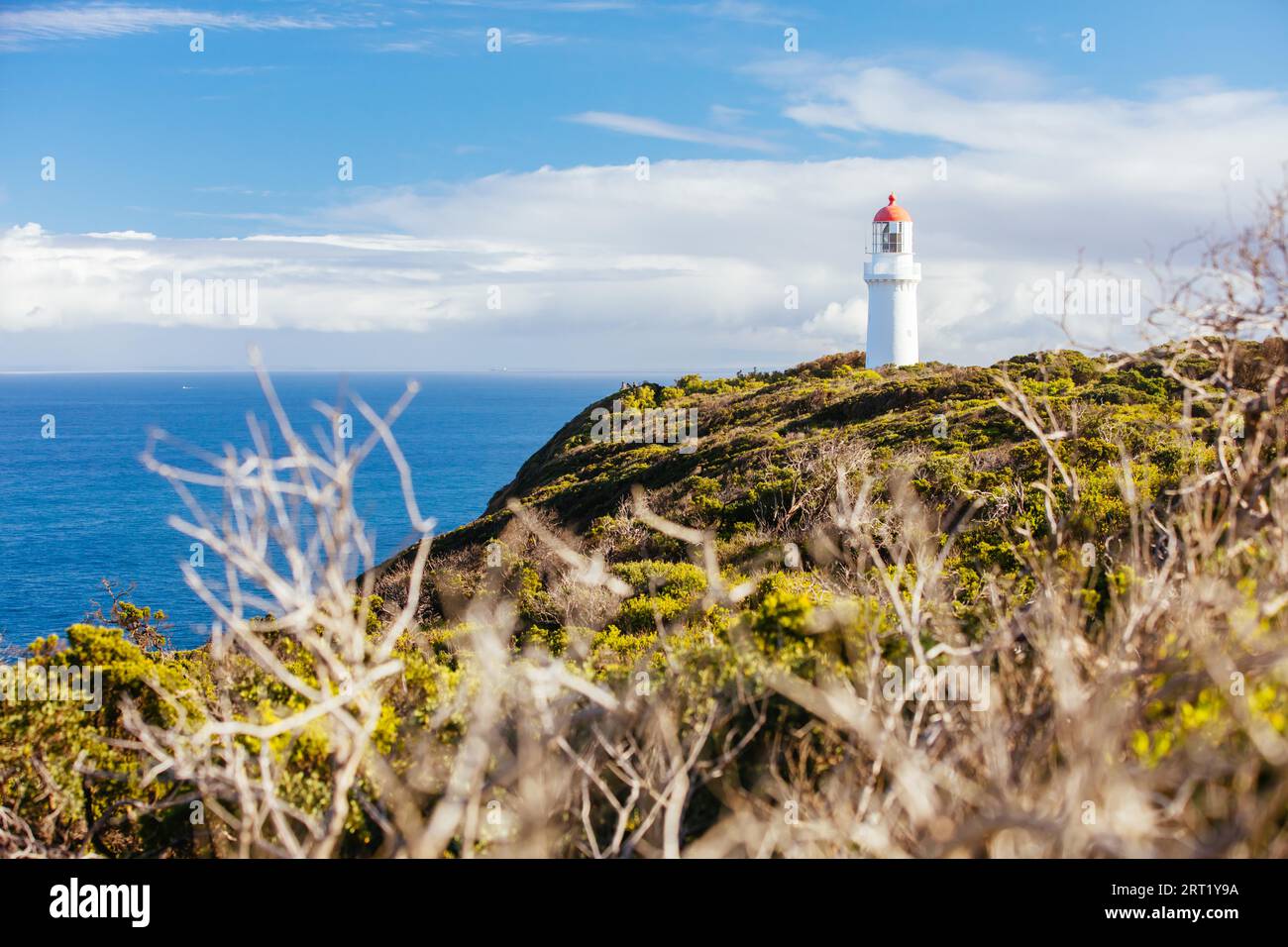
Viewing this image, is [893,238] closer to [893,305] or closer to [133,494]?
[893,305]

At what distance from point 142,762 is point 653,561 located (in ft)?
30.2

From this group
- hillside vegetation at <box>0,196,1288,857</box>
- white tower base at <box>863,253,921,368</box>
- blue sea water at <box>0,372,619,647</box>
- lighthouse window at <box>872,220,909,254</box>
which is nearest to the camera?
hillside vegetation at <box>0,196,1288,857</box>

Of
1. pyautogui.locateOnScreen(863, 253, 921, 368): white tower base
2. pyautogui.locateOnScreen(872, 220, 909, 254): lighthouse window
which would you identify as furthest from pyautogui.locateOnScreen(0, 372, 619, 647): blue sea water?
pyautogui.locateOnScreen(872, 220, 909, 254): lighthouse window

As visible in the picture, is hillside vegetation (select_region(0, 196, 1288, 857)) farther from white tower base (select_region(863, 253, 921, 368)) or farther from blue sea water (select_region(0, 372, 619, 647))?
white tower base (select_region(863, 253, 921, 368))

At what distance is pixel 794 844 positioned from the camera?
216 inches

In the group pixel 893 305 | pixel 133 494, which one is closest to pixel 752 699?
pixel 893 305

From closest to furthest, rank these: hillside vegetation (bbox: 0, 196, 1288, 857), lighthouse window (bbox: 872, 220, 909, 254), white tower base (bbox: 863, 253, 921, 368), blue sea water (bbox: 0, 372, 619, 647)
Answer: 1. hillside vegetation (bbox: 0, 196, 1288, 857)
2. white tower base (bbox: 863, 253, 921, 368)
3. lighthouse window (bbox: 872, 220, 909, 254)
4. blue sea water (bbox: 0, 372, 619, 647)

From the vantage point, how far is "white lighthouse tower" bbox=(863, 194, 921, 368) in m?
37.8

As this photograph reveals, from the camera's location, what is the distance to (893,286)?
37812 millimetres

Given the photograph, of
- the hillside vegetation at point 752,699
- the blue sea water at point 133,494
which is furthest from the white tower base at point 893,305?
the hillside vegetation at point 752,699

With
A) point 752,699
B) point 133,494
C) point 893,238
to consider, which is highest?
point 893,238

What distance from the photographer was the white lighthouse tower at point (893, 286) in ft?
124

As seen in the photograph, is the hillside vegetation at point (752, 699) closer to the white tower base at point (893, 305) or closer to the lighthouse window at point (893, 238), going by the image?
the white tower base at point (893, 305)
